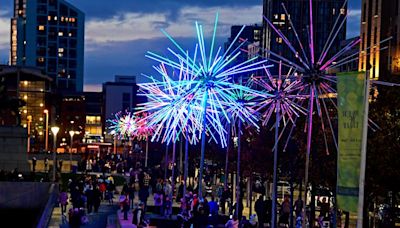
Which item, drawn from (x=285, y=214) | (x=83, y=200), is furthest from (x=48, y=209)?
(x=285, y=214)

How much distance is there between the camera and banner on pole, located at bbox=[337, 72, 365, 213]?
20.2m

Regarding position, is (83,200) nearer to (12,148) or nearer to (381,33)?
(12,148)

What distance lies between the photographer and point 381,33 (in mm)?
102438

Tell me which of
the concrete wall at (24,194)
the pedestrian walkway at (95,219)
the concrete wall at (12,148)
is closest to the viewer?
the pedestrian walkway at (95,219)

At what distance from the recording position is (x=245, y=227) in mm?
35406

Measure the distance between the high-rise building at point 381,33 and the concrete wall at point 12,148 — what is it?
4532 centimetres

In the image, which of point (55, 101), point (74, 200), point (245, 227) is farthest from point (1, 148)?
point (55, 101)

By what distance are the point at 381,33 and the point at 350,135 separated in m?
84.9

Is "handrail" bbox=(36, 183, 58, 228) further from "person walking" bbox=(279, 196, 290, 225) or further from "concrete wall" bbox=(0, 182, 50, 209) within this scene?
"person walking" bbox=(279, 196, 290, 225)

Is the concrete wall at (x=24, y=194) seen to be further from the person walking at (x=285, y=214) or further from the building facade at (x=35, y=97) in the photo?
the building facade at (x=35, y=97)

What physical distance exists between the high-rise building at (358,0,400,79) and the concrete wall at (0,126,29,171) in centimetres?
4532

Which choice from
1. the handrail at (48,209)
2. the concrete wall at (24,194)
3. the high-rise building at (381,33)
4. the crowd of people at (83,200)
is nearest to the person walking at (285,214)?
the crowd of people at (83,200)

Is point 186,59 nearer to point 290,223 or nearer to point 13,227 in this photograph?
point 290,223

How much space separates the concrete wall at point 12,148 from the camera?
6531cm
